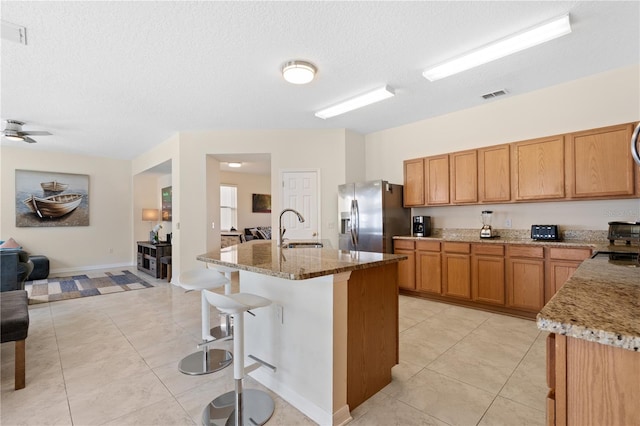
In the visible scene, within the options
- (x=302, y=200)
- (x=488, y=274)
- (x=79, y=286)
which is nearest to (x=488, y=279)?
(x=488, y=274)

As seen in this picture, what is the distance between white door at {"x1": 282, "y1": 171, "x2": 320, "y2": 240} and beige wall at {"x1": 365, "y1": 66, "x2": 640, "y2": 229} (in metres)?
1.44

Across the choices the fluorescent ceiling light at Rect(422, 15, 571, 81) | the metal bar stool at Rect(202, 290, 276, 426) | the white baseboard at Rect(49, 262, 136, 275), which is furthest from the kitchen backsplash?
the white baseboard at Rect(49, 262, 136, 275)

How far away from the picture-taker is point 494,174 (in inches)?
155

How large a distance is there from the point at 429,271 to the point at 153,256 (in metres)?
5.46

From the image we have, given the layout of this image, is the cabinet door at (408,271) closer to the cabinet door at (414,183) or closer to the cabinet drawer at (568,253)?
the cabinet door at (414,183)

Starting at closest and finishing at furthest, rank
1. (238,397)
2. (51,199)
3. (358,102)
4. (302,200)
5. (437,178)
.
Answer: (238,397) < (358,102) < (437,178) < (302,200) < (51,199)

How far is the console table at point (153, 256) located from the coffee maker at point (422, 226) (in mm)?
4881

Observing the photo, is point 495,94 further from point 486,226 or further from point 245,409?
point 245,409

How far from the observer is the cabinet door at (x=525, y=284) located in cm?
335

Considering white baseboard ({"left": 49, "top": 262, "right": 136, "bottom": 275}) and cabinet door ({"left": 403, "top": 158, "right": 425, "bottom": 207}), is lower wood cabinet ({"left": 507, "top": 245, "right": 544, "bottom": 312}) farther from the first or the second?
white baseboard ({"left": 49, "top": 262, "right": 136, "bottom": 275})

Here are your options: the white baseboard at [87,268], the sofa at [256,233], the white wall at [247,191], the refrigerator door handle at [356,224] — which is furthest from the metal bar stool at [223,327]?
the white wall at [247,191]

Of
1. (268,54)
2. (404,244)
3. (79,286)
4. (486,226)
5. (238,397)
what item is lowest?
(79,286)

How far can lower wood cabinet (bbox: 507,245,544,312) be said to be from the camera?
3346 mm

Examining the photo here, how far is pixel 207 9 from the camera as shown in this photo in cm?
221
